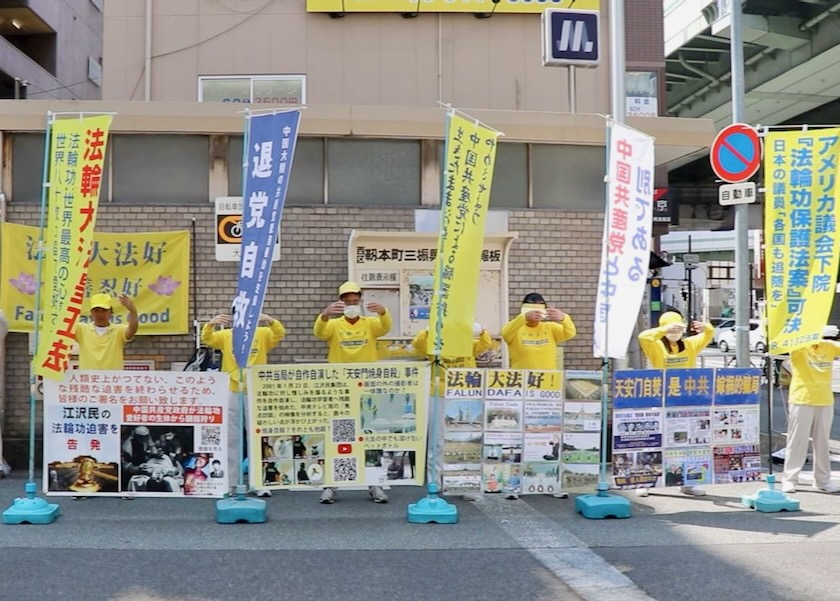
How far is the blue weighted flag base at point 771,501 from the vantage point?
7.75 meters

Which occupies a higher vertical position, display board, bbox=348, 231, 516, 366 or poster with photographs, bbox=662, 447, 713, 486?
display board, bbox=348, 231, 516, 366

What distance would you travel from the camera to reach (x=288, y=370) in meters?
7.37

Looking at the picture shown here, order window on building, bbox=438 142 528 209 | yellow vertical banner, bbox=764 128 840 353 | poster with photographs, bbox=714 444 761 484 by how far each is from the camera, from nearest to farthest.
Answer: yellow vertical banner, bbox=764 128 840 353 → poster with photographs, bbox=714 444 761 484 → window on building, bbox=438 142 528 209

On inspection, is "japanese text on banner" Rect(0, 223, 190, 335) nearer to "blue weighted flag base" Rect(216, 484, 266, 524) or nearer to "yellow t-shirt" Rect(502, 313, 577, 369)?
"blue weighted flag base" Rect(216, 484, 266, 524)

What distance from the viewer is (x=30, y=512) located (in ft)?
23.3

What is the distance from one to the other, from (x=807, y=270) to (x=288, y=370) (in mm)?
4737

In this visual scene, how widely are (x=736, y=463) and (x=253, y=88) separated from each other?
8749 millimetres

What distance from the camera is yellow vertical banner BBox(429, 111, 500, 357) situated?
727 centimetres

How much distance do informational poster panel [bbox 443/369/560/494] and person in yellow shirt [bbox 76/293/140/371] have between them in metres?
3.26


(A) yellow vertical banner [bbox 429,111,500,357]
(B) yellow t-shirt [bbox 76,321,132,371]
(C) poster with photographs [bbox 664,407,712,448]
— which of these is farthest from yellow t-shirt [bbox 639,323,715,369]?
(B) yellow t-shirt [bbox 76,321,132,371]

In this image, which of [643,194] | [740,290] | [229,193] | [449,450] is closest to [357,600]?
[449,450]

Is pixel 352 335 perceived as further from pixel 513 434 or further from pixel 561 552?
pixel 561 552

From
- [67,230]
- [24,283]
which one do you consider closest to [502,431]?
[67,230]

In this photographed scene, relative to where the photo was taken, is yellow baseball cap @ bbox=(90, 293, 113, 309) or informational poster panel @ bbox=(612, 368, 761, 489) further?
yellow baseball cap @ bbox=(90, 293, 113, 309)
